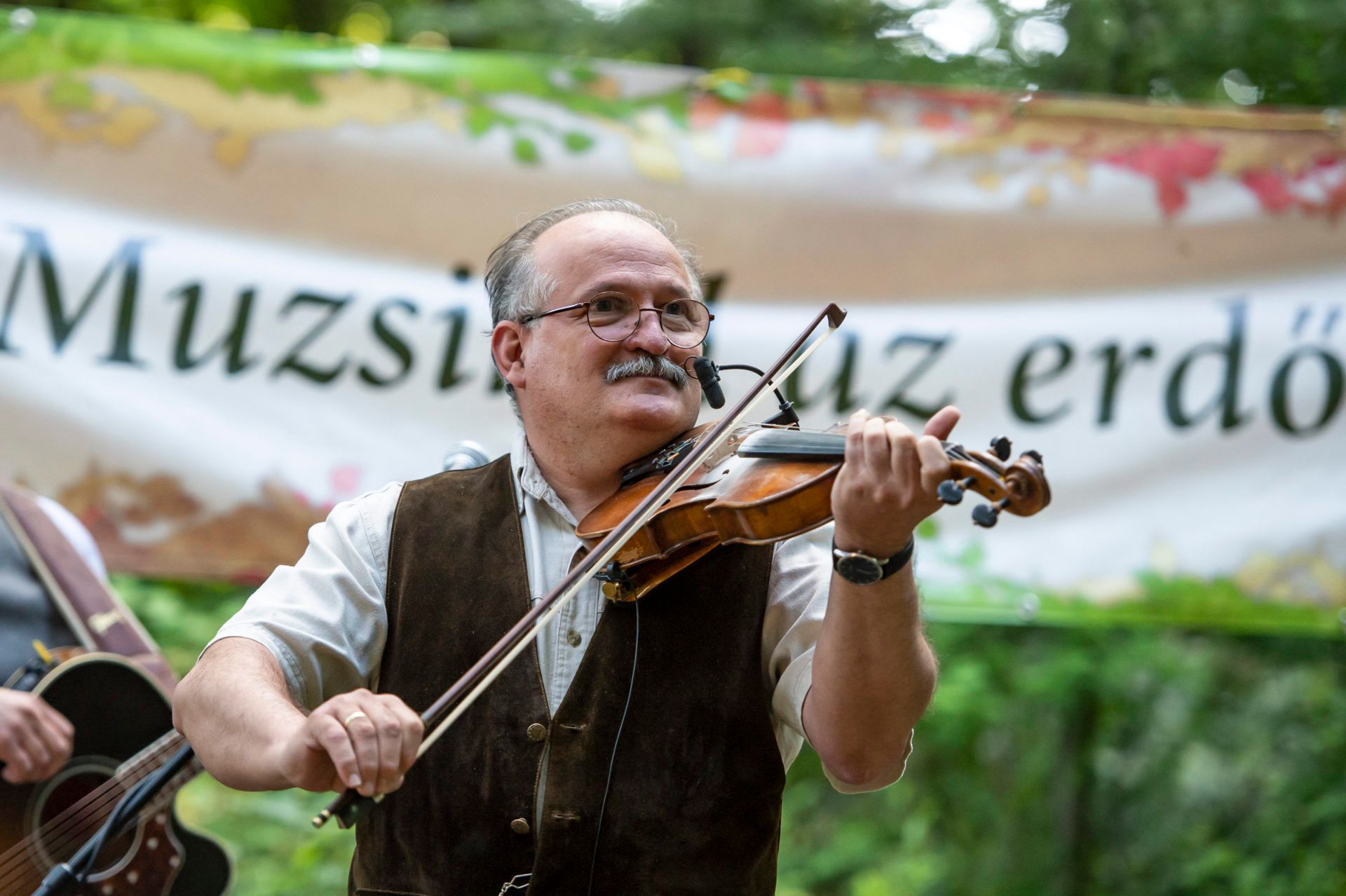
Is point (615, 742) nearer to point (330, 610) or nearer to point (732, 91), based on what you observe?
point (330, 610)

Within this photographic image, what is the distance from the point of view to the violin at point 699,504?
1350mm

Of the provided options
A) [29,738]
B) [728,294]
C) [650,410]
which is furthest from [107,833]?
[728,294]

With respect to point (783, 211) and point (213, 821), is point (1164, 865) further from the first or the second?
point (213, 821)

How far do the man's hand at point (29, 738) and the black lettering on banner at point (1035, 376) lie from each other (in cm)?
221

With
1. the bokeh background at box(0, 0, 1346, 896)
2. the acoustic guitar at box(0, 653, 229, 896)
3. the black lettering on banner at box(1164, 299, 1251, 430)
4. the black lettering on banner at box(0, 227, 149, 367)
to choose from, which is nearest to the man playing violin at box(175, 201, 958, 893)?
the acoustic guitar at box(0, 653, 229, 896)

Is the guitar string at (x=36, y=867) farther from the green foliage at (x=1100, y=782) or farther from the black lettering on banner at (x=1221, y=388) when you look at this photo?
the black lettering on banner at (x=1221, y=388)

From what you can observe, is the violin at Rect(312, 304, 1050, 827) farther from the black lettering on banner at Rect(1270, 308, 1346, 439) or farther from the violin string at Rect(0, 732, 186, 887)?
the black lettering on banner at Rect(1270, 308, 1346, 439)

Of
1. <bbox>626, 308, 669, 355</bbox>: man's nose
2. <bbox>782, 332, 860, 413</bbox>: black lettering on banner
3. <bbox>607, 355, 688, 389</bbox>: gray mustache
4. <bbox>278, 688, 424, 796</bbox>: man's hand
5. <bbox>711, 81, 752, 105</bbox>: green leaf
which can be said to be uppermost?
<bbox>711, 81, 752, 105</bbox>: green leaf

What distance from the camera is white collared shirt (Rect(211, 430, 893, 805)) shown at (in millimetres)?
1678

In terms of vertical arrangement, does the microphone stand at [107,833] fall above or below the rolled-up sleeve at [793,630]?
below

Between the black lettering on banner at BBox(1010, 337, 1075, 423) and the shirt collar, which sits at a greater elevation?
the shirt collar

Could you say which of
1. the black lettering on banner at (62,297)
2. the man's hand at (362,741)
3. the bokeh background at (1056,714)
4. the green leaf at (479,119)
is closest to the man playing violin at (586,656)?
the man's hand at (362,741)

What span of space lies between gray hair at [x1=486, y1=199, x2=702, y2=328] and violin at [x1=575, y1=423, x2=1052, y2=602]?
12.8 inches

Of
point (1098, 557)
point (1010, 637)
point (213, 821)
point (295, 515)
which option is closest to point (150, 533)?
point (295, 515)
